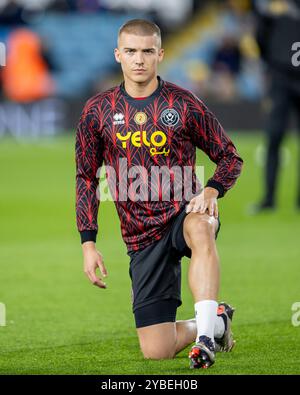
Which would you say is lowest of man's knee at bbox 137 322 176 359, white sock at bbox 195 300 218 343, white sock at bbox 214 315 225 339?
man's knee at bbox 137 322 176 359

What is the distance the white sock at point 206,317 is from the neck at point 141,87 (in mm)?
1257

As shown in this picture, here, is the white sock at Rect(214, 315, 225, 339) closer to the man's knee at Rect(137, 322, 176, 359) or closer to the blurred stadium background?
the blurred stadium background

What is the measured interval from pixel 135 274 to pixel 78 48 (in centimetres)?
2470

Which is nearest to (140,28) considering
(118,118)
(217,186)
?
(118,118)

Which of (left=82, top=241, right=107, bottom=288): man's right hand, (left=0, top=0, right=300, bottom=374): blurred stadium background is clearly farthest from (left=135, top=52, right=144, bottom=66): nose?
(left=0, top=0, right=300, bottom=374): blurred stadium background

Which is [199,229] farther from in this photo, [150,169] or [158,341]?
[158,341]

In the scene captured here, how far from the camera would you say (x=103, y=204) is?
1564 centimetres

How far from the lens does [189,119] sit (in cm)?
639

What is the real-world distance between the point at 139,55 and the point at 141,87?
0.24 meters

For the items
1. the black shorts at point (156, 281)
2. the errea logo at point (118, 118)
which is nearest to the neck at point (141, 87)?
the errea logo at point (118, 118)

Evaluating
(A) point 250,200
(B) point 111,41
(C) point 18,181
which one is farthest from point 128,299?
(B) point 111,41

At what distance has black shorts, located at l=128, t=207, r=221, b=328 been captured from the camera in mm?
6512

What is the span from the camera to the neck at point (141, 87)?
645cm
